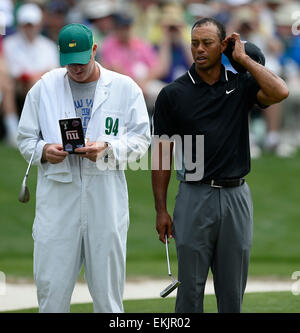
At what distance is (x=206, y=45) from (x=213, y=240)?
4.17ft

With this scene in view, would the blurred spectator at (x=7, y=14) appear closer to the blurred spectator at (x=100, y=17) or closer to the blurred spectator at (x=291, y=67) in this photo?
the blurred spectator at (x=100, y=17)

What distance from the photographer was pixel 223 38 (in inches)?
243

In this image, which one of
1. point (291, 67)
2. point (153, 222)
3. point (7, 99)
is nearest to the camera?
point (153, 222)

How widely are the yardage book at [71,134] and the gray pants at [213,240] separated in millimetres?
788

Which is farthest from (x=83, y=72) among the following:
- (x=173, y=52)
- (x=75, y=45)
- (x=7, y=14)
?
(x=7, y=14)

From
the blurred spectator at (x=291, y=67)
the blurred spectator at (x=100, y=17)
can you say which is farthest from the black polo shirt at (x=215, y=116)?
the blurred spectator at (x=291, y=67)

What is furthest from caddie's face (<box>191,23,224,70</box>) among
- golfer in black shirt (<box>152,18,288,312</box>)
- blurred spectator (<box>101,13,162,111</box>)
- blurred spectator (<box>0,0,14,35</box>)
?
blurred spectator (<box>0,0,14,35</box>)

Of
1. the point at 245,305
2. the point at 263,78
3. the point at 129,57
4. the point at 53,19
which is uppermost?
the point at 53,19

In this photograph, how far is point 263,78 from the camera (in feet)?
19.8

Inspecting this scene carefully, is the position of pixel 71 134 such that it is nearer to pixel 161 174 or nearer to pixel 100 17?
pixel 161 174

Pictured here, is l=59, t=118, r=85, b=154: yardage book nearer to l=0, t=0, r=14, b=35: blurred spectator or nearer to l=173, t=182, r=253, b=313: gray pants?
l=173, t=182, r=253, b=313: gray pants

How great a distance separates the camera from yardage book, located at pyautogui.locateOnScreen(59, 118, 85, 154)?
235 inches

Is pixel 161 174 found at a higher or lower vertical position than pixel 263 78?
lower

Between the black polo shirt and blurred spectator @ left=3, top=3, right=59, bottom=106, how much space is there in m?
7.88
